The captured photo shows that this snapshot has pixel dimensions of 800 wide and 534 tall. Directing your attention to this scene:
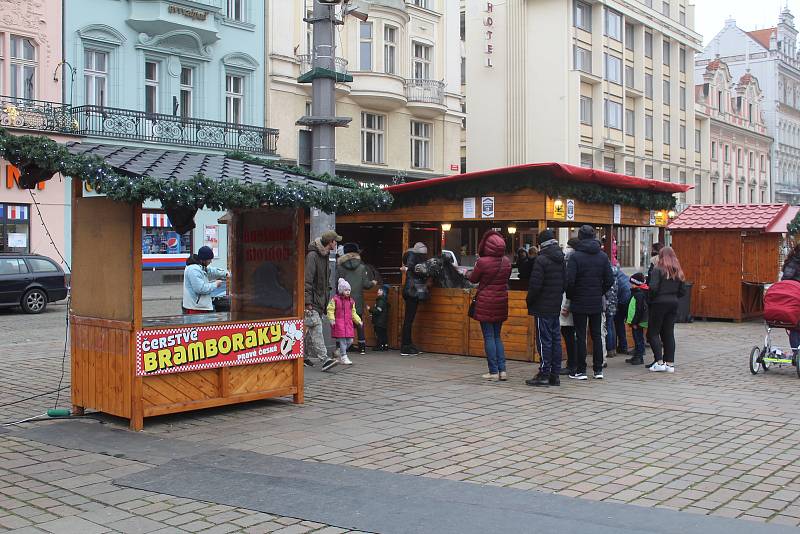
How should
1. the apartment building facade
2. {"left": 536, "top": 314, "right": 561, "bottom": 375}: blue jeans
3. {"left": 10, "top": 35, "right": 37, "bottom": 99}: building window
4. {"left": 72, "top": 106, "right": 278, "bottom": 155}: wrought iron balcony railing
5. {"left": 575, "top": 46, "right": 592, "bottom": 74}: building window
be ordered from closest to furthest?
{"left": 536, "top": 314, "right": 561, "bottom": 375}: blue jeans
{"left": 10, "top": 35, "right": 37, "bottom": 99}: building window
{"left": 72, "top": 106, "right": 278, "bottom": 155}: wrought iron balcony railing
the apartment building facade
{"left": 575, "top": 46, "right": 592, "bottom": 74}: building window

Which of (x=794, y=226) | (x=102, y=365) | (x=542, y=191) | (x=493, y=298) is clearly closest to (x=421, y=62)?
(x=794, y=226)

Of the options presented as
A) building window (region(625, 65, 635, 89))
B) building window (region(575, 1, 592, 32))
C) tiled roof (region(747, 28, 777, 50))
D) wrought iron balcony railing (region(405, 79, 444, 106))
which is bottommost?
wrought iron balcony railing (region(405, 79, 444, 106))

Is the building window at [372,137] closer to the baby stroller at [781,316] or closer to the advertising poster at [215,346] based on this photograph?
the baby stroller at [781,316]

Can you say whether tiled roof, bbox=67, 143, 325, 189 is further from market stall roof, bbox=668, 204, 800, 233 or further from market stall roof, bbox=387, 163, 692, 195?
market stall roof, bbox=668, 204, 800, 233

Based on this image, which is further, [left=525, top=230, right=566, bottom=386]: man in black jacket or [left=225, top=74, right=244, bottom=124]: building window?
[left=225, top=74, right=244, bottom=124]: building window

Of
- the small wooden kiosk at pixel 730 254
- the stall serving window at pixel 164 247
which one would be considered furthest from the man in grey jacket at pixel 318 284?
the stall serving window at pixel 164 247

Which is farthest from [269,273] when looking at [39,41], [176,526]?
[39,41]

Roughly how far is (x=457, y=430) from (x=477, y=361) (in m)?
4.90

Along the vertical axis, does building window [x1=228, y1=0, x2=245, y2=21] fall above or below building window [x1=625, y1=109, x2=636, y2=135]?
above

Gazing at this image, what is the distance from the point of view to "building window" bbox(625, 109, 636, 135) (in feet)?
175

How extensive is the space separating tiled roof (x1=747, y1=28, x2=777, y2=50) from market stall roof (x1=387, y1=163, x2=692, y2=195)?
74.6 meters

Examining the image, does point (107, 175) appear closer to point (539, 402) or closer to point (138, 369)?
point (138, 369)

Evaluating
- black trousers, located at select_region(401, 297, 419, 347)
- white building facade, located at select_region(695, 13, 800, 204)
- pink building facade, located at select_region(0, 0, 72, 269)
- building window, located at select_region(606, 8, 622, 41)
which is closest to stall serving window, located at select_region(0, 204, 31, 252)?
pink building facade, located at select_region(0, 0, 72, 269)

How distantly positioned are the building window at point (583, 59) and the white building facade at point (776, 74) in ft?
105
